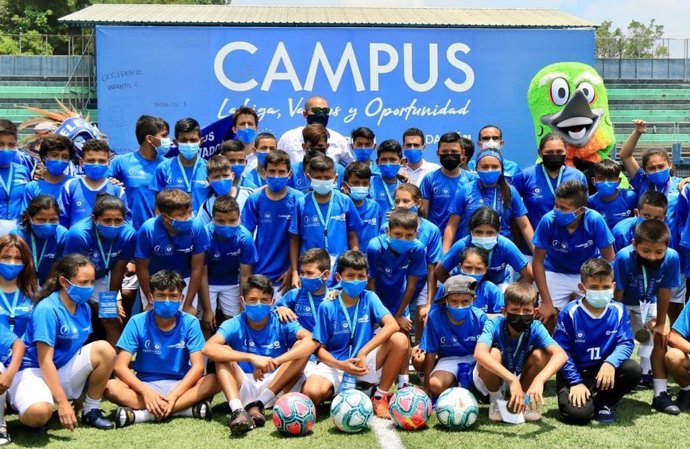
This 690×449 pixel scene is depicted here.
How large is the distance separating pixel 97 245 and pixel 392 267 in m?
2.33

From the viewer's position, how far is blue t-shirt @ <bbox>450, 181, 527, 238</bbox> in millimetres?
7016

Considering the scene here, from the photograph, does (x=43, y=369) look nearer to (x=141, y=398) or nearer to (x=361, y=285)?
(x=141, y=398)

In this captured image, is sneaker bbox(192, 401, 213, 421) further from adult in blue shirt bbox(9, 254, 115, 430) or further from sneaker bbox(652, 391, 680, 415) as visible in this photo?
sneaker bbox(652, 391, 680, 415)

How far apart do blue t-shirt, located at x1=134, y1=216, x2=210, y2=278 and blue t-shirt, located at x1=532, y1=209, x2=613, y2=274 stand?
8.88 ft

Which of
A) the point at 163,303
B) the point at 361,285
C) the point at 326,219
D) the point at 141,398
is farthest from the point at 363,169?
the point at 141,398

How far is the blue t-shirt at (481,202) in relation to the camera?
7016 millimetres

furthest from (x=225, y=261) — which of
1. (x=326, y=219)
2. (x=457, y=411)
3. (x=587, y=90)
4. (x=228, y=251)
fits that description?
(x=587, y=90)

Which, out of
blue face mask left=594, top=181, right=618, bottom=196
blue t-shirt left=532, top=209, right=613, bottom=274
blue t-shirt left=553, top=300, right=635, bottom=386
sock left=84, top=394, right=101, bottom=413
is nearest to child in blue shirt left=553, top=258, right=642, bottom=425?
blue t-shirt left=553, top=300, right=635, bottom=386

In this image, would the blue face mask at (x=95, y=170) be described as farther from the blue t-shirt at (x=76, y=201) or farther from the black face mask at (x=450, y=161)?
the black face mask at (x=450, y=161)

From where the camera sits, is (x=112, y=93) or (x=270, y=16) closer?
(x=112, y=93)

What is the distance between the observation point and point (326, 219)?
688cm

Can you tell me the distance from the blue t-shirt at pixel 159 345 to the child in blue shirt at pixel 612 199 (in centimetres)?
387

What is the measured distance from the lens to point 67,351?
5.47 metres

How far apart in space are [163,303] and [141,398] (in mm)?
665
